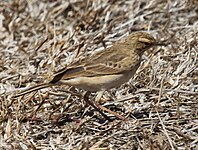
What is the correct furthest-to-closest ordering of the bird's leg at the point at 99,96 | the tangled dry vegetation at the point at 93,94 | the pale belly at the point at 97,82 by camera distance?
the bird's leg at the point at 99,96, the pale belly at the point at 97,82, the tangled dry vegetation at the point at 93,94

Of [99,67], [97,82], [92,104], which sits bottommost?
[92,104]

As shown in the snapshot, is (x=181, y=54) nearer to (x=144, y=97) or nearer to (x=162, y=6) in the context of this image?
(x=144, y=97)

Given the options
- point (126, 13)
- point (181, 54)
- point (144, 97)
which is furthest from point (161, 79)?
point (126, 13)

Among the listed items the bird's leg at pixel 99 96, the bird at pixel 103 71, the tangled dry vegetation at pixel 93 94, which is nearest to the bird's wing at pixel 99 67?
the bird at pixel 103 71

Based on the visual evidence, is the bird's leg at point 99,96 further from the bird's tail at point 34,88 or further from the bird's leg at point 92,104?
the bird's tail at point 34,88

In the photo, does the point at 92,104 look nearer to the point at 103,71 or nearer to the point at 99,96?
the point at 99,96

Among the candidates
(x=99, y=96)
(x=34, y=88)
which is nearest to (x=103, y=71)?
(x=99, y=96)

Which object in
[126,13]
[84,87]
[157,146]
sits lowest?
[157,146]
